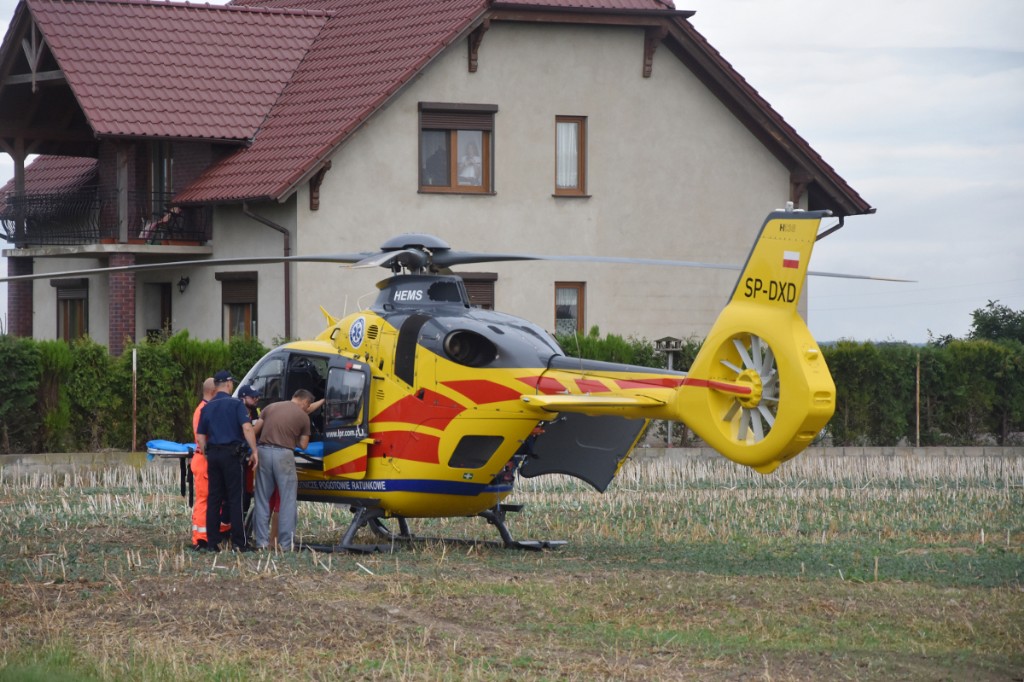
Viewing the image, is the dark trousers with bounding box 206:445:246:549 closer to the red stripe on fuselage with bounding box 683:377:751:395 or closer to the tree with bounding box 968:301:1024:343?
the red stripe on fuselage with bounding box 683:377:751:395

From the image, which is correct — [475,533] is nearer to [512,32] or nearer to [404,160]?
[404,160]

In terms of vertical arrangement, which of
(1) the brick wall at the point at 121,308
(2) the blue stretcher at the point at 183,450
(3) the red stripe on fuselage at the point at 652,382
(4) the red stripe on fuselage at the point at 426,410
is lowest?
(2) the blue stretcher at the point at 183,450

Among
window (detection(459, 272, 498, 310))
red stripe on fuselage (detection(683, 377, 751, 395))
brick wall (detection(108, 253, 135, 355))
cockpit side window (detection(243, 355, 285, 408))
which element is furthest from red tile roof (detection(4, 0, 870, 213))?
red stripe on fuselage (detection(683, 377, 751, 395))

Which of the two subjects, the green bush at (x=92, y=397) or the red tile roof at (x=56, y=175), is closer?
the green bush at (x=92, y=397)

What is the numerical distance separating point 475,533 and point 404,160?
13869 millimetres

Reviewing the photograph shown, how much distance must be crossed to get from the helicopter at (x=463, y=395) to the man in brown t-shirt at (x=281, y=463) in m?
0.43

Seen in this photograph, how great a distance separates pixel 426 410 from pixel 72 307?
23.4m

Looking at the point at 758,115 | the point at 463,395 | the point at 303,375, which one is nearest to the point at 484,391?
the point at 463,395

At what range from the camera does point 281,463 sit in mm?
17109

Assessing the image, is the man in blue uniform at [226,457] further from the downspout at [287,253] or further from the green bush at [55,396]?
the downspout at [287,253]

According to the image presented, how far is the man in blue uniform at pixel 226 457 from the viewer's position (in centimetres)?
1708

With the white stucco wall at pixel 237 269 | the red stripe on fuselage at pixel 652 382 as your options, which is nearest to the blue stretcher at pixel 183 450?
the red stripe on fuselage at pixel 652 382

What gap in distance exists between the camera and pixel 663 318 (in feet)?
112

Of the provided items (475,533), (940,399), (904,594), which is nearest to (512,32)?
(940,399)
